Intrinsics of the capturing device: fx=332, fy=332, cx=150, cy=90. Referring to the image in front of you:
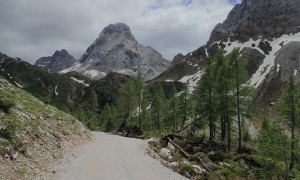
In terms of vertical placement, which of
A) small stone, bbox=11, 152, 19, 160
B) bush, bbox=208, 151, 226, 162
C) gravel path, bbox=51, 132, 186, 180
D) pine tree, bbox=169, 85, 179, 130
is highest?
pine tree, bbox=169, 85, 179, 130

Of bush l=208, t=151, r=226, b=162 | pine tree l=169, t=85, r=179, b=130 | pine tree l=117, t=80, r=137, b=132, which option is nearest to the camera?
bush l=208, t=151, r=226, b=162

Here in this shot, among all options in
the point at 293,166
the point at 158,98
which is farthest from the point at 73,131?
the point at 158,98

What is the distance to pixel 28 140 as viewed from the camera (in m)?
22.4

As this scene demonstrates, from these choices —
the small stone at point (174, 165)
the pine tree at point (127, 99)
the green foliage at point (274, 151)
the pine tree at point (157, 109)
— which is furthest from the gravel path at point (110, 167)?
the pine tree at point (157, 109)

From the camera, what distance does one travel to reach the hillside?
1825 cm

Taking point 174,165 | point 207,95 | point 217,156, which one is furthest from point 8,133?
point 207,95

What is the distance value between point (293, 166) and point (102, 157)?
23.5 meters

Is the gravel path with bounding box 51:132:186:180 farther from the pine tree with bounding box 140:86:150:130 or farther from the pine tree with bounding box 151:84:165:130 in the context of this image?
the pine tree with bounding box 151:84:165:130

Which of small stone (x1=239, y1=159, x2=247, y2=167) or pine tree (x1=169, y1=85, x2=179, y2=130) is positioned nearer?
small stone (x1=239, y1=159, x2=247, y2=167)

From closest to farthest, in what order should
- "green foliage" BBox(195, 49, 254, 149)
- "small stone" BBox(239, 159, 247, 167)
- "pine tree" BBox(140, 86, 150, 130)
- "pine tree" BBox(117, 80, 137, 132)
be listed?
"small stone" BBox(239, 159, 247, 167) < "green foliage" BBox(195, 49, 254, 149) < "pine tree" BBox(117, 80, 137, 132) < "pine tree" BBox(140, 86, 150, 130)

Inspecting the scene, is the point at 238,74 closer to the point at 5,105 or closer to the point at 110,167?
the point at 110,167

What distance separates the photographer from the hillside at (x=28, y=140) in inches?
719

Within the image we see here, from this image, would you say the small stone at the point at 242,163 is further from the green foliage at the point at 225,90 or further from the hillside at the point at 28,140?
the hillside at the point at 28,140

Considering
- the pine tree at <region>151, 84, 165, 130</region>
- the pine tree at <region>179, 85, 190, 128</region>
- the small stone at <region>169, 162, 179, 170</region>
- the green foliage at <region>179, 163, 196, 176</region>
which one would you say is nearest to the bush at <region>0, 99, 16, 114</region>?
the small stone at <region>169, 162, 179, 170</region>
